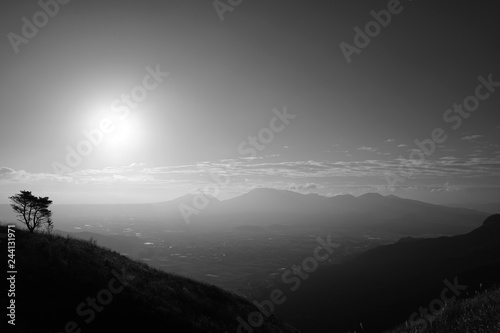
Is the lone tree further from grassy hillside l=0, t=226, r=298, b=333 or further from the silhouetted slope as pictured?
the silhouetted slope

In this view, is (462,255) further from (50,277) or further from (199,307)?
(50,277)

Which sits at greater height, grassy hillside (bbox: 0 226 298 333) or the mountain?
grassy hillside (bbox: 0 226 298 333)

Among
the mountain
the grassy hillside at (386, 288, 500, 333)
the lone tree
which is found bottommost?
the mountain

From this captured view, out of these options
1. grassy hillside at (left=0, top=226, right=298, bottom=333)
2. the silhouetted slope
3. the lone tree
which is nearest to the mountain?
grassy hillside at (left=0, top=226, right=298, bottom=333)

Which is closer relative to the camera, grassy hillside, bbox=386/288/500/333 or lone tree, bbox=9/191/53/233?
grassy hillside, bbox=386/288/500/333

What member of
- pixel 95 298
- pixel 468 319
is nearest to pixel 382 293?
pixel 95 298

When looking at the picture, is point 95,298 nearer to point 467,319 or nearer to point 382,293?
point 467,319
